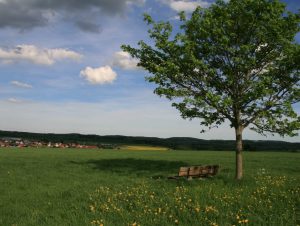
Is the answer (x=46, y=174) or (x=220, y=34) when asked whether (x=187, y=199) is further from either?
(x=46, y=174)

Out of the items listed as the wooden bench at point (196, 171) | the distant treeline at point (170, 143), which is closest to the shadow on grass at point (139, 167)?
the wooden bench at point (196, 171)

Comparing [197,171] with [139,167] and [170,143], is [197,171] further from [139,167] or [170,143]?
[170,143]

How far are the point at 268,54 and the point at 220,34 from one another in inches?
126

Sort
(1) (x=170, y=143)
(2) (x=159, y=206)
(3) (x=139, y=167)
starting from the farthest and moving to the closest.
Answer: (1) (x=170, y=143) → (3) (x=139, y=167) → (2) (x=159, y=206)

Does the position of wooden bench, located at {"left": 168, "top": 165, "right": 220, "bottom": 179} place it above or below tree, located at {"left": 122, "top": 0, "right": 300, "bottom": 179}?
below

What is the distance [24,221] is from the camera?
46.1 feet

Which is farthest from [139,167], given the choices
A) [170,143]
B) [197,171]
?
[170,143]

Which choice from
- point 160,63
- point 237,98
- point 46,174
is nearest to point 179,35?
point 160,63

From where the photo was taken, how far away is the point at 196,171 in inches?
912

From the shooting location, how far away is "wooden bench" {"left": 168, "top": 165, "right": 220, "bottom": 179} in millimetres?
22109

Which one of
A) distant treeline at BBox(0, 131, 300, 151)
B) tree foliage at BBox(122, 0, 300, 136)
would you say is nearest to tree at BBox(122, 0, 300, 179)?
tree foliage at BBox(122, 0, 300, 136)

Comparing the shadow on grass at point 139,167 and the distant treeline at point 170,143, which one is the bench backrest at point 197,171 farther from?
the distant treeline at point 170,143

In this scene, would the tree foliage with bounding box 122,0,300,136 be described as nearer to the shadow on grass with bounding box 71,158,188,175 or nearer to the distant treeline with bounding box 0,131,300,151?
the shadow on grass with bounding box 71,158,188,175

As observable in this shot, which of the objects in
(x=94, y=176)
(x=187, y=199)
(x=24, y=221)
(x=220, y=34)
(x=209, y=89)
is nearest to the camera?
(x=24, y=221)
